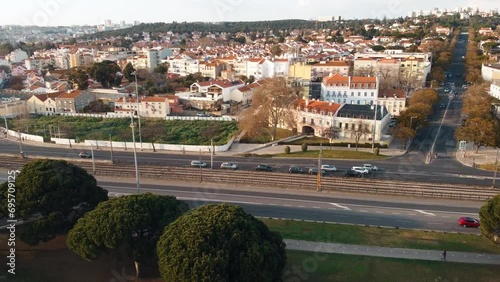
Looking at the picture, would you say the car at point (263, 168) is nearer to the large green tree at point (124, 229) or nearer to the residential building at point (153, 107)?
the large green tree at point (124, 229)

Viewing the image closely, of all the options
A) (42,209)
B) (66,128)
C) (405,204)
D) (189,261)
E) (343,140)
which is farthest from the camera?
(66,128)

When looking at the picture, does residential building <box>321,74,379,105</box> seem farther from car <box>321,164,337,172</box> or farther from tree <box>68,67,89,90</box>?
tree <box>68,67,89,90</box>

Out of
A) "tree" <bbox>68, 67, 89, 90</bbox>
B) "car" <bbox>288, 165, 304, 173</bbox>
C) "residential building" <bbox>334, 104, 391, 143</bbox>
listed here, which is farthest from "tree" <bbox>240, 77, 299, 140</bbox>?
"tree" <bbox>68, 67, 89, 90</bbox>

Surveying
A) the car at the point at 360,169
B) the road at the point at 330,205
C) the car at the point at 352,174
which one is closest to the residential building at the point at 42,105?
the road at the point at 330,205

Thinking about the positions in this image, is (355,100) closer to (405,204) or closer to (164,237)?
(405,204)

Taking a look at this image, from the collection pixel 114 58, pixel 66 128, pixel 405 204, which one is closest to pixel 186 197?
pixel 405 204

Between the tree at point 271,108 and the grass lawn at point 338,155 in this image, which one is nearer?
the grass lawn at point 338,155
